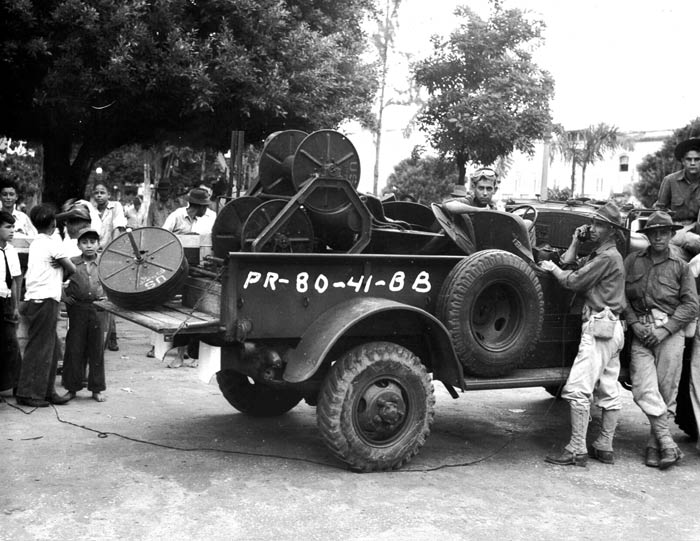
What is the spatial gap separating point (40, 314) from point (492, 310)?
383cm

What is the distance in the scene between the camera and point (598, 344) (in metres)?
6.25

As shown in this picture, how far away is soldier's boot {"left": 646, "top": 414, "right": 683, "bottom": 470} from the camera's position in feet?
20.2

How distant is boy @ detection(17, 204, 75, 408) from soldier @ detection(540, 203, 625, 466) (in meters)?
4.17

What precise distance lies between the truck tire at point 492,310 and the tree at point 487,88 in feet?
45.3

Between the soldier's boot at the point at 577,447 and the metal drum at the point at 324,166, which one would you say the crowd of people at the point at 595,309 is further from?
the metal drum at the point at 324,166

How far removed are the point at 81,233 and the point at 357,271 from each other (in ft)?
9.87

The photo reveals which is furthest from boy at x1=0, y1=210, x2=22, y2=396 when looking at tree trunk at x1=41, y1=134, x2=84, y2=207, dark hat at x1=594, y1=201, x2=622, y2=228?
tree trunk at x1=41, y1=134, x2=84, y2=207

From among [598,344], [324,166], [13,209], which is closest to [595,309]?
[598,344]

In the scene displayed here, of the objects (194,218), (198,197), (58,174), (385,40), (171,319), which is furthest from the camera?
(385,40)

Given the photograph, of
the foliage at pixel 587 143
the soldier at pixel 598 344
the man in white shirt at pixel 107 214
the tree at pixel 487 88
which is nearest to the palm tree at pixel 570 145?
the foliage at pixel 587 143

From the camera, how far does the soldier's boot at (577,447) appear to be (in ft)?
→ 20.0

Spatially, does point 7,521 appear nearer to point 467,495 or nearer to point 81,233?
point 467,495

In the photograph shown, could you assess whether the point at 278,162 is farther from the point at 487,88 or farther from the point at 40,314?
the point at 487,88

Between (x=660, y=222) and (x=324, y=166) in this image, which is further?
(x=660, y=222)
